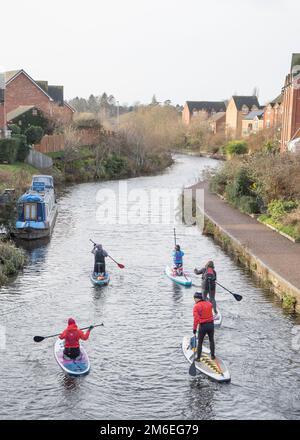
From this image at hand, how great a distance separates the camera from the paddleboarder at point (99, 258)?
895 inches

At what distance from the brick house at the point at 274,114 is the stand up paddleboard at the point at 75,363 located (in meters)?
55.8

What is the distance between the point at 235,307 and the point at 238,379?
577 cm

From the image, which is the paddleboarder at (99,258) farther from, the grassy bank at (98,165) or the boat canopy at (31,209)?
the grassy bank at (98,165)

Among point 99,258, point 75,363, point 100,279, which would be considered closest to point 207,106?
point 99,258

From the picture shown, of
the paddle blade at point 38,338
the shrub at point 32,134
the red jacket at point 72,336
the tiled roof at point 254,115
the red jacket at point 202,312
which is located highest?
the tiled roof at point 254,115

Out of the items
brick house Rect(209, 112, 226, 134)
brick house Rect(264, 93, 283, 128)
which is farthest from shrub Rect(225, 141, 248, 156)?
brick house Rect(209, 112, 226, 134)

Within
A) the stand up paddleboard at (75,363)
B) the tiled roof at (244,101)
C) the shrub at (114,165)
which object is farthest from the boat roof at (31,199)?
the tiled roof at (244,101)

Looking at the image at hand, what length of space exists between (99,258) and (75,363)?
7.91 m

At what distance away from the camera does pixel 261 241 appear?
27.5 meters

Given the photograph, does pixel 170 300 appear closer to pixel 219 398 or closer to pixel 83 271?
pixel 83 271

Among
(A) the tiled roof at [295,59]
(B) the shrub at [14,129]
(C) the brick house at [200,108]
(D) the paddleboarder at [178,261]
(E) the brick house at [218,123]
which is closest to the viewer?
(D) the paddleboarder at [178,261]

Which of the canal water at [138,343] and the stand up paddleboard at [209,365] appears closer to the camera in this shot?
the canal water at [138,343]

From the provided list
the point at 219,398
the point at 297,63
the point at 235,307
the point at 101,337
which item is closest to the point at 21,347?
the point at 101,337

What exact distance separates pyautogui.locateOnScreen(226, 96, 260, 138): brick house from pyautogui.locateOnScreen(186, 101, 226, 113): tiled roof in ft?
68.0
